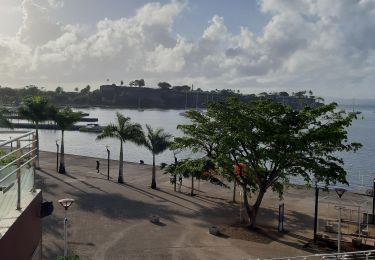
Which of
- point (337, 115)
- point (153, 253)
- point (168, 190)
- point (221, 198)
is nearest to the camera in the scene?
point (153, 253)

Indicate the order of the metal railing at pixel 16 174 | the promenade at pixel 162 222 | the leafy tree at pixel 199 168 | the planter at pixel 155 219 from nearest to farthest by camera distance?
the metal railing at pixel 16 174 < the promenade at pixel 162 222 < the planter at pixel 155 219 < the leafy tree at pixel 199 168

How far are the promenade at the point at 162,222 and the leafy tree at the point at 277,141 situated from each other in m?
2.62

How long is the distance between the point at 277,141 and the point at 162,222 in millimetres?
7176

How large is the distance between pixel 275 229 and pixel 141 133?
1473 cm

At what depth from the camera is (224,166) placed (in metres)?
22.8

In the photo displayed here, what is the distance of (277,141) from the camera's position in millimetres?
21406

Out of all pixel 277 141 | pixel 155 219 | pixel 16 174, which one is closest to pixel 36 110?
pixel 155 219

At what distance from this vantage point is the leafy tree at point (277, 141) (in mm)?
21047

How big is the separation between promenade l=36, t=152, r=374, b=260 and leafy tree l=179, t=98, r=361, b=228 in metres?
2.62

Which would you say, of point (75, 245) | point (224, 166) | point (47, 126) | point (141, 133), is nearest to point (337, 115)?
point (224, 166)

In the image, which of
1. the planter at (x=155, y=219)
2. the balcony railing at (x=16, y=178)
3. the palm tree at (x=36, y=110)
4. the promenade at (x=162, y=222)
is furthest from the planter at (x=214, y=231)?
the palm tree at (x=36, y=110)

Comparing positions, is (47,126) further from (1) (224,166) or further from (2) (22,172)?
(2) (22,172)

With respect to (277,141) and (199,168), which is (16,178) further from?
(199,168)

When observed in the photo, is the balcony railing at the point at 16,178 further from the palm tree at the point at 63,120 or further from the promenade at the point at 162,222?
the palm tree at the point at 63,120
